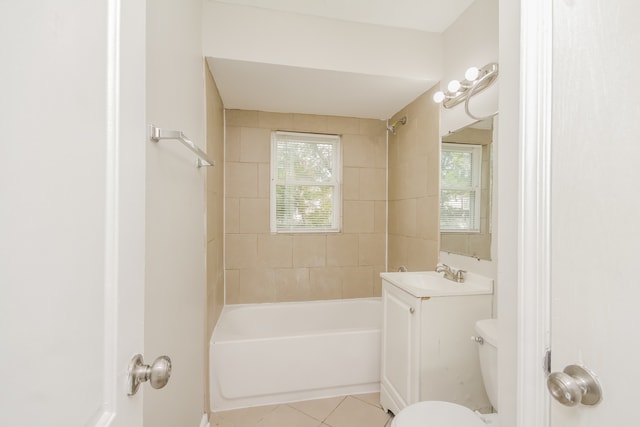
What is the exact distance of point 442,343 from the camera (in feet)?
5.34

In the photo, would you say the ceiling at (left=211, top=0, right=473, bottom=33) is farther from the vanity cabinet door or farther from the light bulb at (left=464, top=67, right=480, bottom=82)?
the vanity cabinet door

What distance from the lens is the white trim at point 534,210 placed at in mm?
625

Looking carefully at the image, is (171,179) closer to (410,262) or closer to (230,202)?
(230,202)

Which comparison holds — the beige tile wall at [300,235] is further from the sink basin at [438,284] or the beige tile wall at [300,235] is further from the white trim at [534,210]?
the white trim at [534,210]

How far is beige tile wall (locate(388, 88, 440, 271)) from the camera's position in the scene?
2199 millimetres

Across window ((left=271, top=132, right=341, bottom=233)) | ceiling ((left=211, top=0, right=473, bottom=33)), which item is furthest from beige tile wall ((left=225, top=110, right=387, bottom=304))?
ceiling ((left=211, top=0, right=473, bottom=33))

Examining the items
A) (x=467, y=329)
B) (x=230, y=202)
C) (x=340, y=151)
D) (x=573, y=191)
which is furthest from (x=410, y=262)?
(x=573, y=191)

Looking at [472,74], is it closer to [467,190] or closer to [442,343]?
[467,190]

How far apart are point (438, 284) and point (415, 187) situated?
0.89 meters

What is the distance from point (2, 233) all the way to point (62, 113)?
0.58ft

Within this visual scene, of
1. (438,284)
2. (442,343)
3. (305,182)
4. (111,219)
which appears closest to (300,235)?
(305,182)

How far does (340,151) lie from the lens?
9.66ft

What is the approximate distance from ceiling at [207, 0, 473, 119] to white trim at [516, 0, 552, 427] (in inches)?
58.4

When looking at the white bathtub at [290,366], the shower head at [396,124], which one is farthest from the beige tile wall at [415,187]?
the white bathtub at [290,366]
